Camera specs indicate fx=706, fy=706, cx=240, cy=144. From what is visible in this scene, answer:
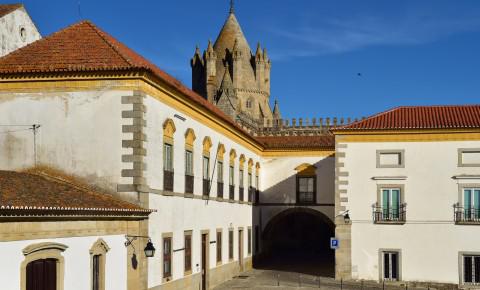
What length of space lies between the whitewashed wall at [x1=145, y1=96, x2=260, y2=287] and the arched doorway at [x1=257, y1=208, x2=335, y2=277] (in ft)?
30.1

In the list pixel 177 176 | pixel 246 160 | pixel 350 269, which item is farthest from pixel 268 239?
pixel 177 176

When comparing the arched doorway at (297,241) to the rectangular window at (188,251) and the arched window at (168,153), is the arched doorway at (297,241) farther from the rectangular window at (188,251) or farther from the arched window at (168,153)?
the arched window at (168,153)

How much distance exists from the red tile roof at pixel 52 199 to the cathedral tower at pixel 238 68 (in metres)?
54.0

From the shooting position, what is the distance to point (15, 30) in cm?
2653

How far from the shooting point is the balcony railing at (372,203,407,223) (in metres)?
31.4

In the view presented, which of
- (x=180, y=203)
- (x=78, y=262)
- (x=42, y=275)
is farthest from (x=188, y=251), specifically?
(x=42, y=275)

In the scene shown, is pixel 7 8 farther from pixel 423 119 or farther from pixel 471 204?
pixel 471 204

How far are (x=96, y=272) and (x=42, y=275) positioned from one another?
2561 mm

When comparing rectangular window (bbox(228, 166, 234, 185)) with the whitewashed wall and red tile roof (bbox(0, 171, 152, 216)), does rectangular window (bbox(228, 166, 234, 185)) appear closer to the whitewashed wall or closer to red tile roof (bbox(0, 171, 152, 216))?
the whitewashed wall

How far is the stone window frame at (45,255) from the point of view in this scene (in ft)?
47.0

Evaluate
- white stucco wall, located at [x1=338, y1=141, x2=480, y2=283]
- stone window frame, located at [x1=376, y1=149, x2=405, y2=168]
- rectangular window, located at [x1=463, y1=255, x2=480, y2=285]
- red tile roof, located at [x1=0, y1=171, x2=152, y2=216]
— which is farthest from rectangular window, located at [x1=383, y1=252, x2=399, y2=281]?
red tile roof, located at [x1=0, y1=171, x2=152, y2=216]

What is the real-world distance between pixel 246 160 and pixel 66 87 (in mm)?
17561

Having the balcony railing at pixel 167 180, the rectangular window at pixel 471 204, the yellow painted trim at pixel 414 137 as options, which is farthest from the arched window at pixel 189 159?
the rectangular window at pixel 471 204

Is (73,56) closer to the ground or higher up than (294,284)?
higher up
